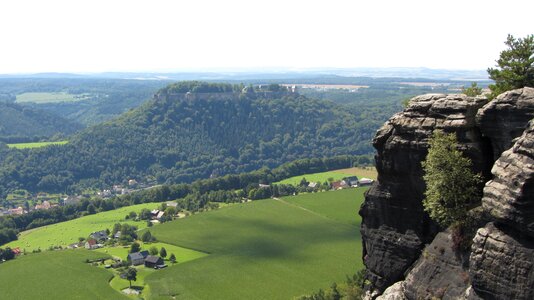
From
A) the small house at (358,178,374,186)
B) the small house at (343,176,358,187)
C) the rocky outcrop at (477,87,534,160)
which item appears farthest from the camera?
the small house at (343,176,358,187)

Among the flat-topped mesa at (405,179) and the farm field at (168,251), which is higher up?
the flat-topped mesa at (405,179)

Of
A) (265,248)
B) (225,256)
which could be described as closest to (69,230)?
(225,256)

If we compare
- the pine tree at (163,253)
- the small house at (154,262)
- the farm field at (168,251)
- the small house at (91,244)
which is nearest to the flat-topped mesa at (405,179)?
the small house at (154,262)

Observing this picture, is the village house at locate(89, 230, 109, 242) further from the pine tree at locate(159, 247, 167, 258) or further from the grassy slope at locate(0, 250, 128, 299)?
the pine tree at locate(159, 247, 167, 258)

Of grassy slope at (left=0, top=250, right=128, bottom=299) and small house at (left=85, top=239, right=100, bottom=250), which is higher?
grassy slope at (left=0, top=250, right=128, bottom=299)

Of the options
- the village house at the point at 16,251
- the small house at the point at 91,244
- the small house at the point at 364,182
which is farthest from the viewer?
the small house at the point at 364,182

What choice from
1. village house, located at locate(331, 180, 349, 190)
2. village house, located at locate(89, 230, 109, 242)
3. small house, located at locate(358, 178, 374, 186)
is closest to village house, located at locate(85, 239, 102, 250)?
village house, located at locate(89, 230, 109, 242)

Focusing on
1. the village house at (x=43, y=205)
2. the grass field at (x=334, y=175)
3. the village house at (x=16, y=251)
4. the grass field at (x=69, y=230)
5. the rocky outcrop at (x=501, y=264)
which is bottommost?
the village house at (x=43, y=205)

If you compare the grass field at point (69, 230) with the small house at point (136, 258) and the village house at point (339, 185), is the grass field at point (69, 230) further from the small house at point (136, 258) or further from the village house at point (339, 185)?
the village house at point (339, 185)
